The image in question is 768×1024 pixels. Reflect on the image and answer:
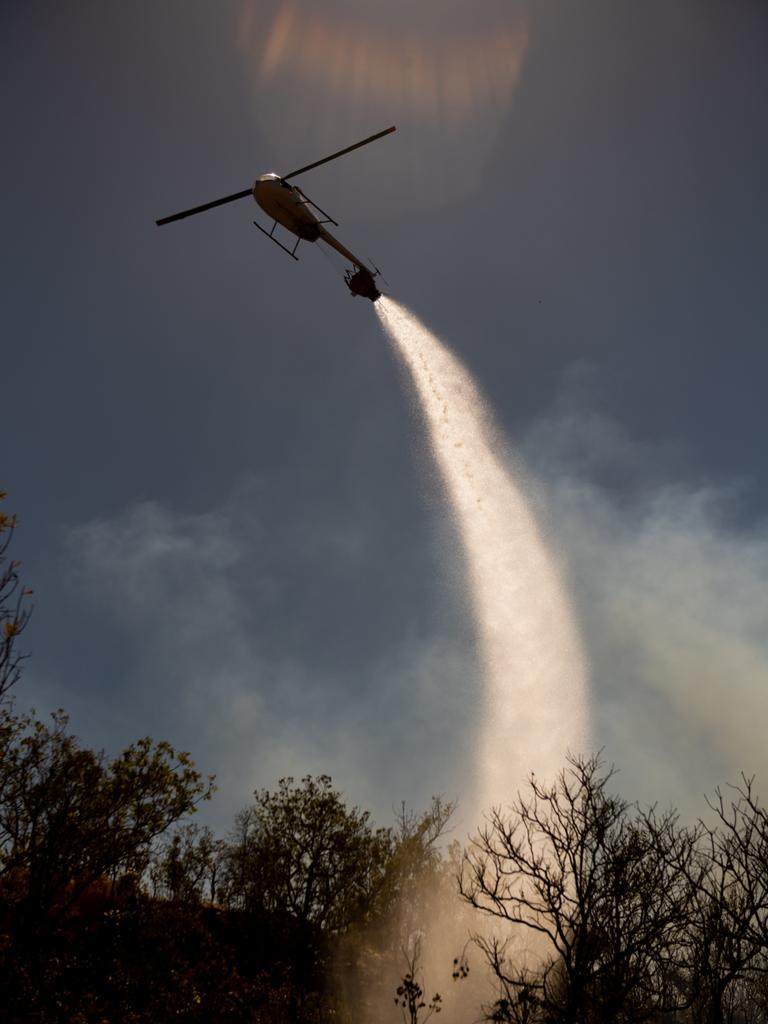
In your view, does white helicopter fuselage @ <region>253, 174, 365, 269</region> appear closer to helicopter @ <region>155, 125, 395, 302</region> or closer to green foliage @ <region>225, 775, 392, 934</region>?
helicopter @ <region>155, 125, 395, 302</region>

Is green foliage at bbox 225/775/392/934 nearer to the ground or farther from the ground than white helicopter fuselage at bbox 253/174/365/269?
nearer to the ground

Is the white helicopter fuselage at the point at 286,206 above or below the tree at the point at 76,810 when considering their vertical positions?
above

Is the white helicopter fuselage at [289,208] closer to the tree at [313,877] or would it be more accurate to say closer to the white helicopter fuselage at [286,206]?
the white helicopter fuselage at [286,206]

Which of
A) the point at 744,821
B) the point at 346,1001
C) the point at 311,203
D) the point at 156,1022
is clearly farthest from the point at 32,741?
the point at 744,821

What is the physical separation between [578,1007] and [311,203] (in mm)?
27059

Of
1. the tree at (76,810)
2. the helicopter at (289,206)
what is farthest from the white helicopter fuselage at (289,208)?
the tree at (76,810)

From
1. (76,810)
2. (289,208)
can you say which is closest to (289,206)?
(289,208)

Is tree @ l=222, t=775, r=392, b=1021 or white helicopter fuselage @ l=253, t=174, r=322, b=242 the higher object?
white helicopter fuselage @ l=253, t=174, r=322, b=242

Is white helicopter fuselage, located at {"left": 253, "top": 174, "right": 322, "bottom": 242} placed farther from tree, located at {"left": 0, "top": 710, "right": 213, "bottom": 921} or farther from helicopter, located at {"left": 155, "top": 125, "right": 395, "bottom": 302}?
tree, located at {"left": 0, "top": 710, "right": 213, "bottom": 921}

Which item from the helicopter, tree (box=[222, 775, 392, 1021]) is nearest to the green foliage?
tree (box=[222, 775, 392, 1021])

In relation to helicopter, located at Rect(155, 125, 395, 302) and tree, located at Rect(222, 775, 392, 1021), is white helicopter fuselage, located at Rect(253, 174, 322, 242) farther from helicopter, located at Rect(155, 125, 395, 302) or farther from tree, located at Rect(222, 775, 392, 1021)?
tree, located at Rect(222, 775, 392, 1021)

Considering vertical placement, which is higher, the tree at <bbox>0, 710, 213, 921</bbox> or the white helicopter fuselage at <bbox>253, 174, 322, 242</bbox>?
the white helicopter fuselage at <bbox>253, 174, 322, 242</bbox>

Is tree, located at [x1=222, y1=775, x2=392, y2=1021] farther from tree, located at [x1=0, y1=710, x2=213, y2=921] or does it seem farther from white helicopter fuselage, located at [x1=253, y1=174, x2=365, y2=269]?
white helicopter fuselage, located at [x1=253, y1=174, x2=365, y2=269]

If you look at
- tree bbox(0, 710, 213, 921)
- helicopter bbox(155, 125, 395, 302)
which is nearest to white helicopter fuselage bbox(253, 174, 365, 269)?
helicopter bbox(155, 125, 395, 302)
